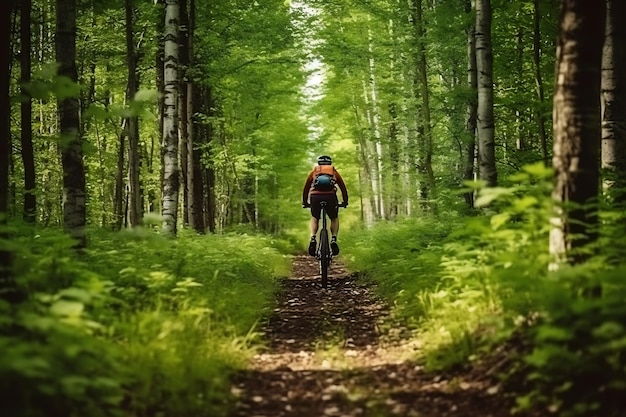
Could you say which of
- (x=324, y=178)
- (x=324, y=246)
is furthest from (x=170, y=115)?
(x=324, y=246)

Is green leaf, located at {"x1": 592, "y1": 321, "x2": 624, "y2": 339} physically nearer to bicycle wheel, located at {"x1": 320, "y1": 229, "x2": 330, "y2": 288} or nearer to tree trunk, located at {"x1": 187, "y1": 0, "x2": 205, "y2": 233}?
bicycle wheel, located at {"x1": 320, "y1": 229, "x2": 330, "y2": 288}

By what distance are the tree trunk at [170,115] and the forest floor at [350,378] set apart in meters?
4.14

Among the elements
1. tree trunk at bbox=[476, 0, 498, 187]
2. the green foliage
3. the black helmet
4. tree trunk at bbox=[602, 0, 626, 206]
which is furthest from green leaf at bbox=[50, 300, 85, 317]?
tree trunk at bbox=[476, 0, 498, 187]

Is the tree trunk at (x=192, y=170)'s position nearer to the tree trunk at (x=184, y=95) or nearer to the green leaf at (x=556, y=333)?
the tree trunk at (x=184, y=95)

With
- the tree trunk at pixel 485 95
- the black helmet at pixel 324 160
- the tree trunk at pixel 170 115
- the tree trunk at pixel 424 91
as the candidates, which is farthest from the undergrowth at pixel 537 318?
the tree trunk at pixel 424 91

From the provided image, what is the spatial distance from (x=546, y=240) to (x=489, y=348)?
1055 millimetres

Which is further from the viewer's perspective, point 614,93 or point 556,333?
point 614,93

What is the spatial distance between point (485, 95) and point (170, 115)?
19.6 ft

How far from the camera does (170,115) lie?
11.1 m

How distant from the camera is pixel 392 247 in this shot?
41.0 feet

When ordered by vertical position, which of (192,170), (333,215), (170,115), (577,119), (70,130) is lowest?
(333,215)

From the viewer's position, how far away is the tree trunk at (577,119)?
430 centimetres

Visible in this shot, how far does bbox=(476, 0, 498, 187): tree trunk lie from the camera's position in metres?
10.4

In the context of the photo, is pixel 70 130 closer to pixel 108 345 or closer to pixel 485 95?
pixel 108 345
